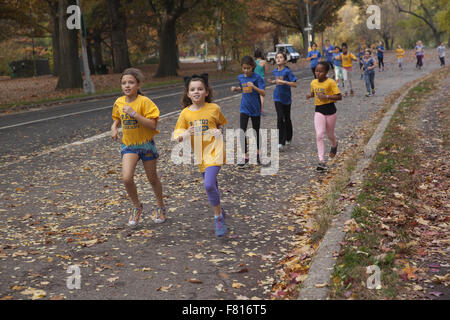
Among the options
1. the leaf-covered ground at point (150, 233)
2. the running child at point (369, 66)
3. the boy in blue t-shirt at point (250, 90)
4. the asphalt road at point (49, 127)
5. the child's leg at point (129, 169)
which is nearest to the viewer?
the leaf-covered ground at point (150, 233)

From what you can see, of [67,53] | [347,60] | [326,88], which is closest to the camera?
[326,88]

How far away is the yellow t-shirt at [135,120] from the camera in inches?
219

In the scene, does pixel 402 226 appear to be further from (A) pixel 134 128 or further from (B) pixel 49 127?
(B) pixel 49 127

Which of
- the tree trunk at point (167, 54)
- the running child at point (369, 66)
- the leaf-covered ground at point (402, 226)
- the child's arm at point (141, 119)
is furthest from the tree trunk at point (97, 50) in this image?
the child's arm at point (141, 119)

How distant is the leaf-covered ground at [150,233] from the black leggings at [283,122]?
0.55m

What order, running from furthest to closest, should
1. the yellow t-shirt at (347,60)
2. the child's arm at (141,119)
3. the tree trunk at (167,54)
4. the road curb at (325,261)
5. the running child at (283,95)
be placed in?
1. the tree trunk at (167,54)
2. the yellow t-shirt at (347,60)
3. the running child at (283,95)
4. the child's arm at (141,119)
5. the road curb at (325,261)

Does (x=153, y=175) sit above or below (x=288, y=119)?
below

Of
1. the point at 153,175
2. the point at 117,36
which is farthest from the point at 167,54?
the point at 153,175

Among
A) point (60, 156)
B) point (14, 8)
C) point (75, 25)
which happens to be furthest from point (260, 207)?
point (14, 8)

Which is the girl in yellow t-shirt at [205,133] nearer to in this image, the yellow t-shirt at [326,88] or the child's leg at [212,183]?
the child's leg at [212,183]

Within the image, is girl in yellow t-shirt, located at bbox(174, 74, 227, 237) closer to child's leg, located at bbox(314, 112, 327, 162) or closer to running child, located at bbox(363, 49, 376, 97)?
child's leg, located at bbox(314, 112, 327, 162)

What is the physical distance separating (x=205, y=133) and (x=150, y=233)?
127 cm

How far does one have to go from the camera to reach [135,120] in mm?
5660
